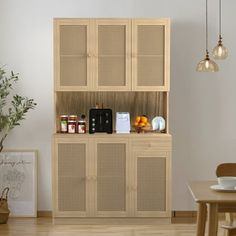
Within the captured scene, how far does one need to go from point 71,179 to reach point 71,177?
2 cm

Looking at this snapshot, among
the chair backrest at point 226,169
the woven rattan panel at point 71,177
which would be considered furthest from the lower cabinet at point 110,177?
the chair backrest at point 226,169

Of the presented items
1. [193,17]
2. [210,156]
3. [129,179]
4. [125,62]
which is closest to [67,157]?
[129,179]

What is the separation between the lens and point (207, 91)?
7020 millimetres

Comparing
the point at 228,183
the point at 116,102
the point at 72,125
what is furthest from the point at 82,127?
the point at 228,183

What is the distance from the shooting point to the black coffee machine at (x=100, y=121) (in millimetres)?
6629

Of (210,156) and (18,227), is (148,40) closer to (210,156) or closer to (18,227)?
(210,156)

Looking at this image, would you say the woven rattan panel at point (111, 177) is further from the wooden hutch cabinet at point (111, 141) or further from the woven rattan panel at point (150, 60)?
the woven rattan panel at point (150, 60)

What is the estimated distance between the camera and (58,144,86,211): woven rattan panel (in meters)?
6.47

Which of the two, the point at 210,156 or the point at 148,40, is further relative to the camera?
the point at 210,156

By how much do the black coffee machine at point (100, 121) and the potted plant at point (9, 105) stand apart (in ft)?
2.14

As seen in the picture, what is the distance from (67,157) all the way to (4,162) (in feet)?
2.85

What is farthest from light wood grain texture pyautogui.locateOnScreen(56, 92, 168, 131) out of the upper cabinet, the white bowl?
the white bowl

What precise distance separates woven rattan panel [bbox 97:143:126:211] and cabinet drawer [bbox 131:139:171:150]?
125 millimetres

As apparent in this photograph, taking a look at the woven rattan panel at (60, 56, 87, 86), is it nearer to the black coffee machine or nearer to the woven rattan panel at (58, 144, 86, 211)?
the black coffee machine
